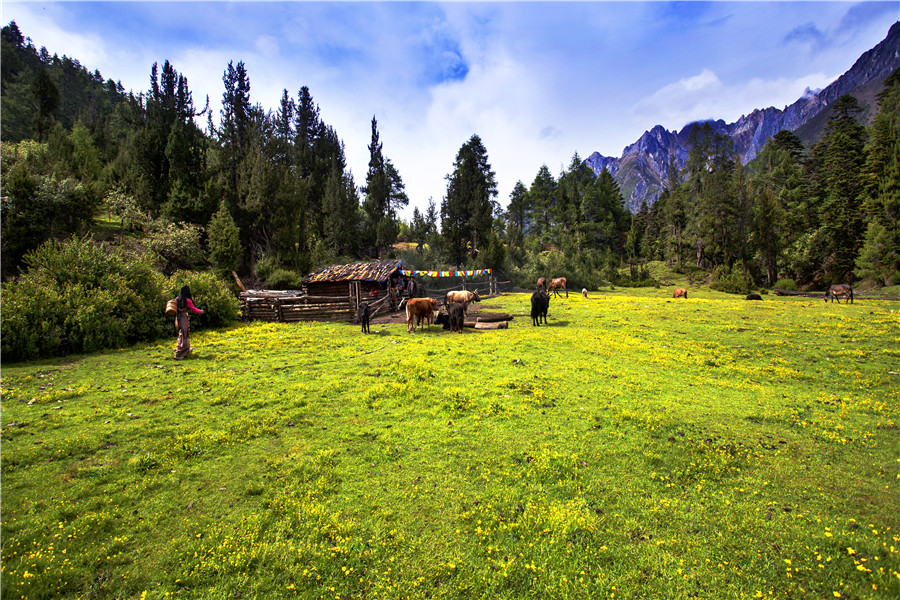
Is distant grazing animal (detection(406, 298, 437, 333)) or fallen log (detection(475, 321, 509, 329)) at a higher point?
distant grazing animal (detection(406, 298, 437, 333))

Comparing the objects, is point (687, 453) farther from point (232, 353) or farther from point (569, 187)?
point (569, 187)

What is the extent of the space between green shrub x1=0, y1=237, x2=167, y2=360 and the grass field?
5.02ft

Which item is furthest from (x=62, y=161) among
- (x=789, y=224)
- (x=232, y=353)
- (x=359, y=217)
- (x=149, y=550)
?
(x=789, y=224)

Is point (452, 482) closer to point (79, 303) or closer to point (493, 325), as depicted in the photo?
point (493, 325)

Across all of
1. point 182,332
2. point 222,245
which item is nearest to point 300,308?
point 182,332

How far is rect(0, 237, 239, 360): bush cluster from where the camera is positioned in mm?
10203

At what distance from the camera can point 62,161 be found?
31391mm

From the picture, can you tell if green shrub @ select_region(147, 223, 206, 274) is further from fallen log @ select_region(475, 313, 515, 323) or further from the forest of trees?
fallen log @ select_region(475, 313, 515, 323)

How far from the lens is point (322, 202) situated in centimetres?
4738

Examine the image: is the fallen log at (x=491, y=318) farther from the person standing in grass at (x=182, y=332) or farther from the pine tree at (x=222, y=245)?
the pine tree at (x=222, y=245)

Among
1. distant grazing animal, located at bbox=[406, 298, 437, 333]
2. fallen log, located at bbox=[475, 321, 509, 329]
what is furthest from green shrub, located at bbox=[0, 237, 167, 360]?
fallen log, located at bbox=[475, 321, 509, 329]

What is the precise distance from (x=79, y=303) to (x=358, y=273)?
1424cm

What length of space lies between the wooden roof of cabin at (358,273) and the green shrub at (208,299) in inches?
281

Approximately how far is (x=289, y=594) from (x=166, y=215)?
37.8 m
